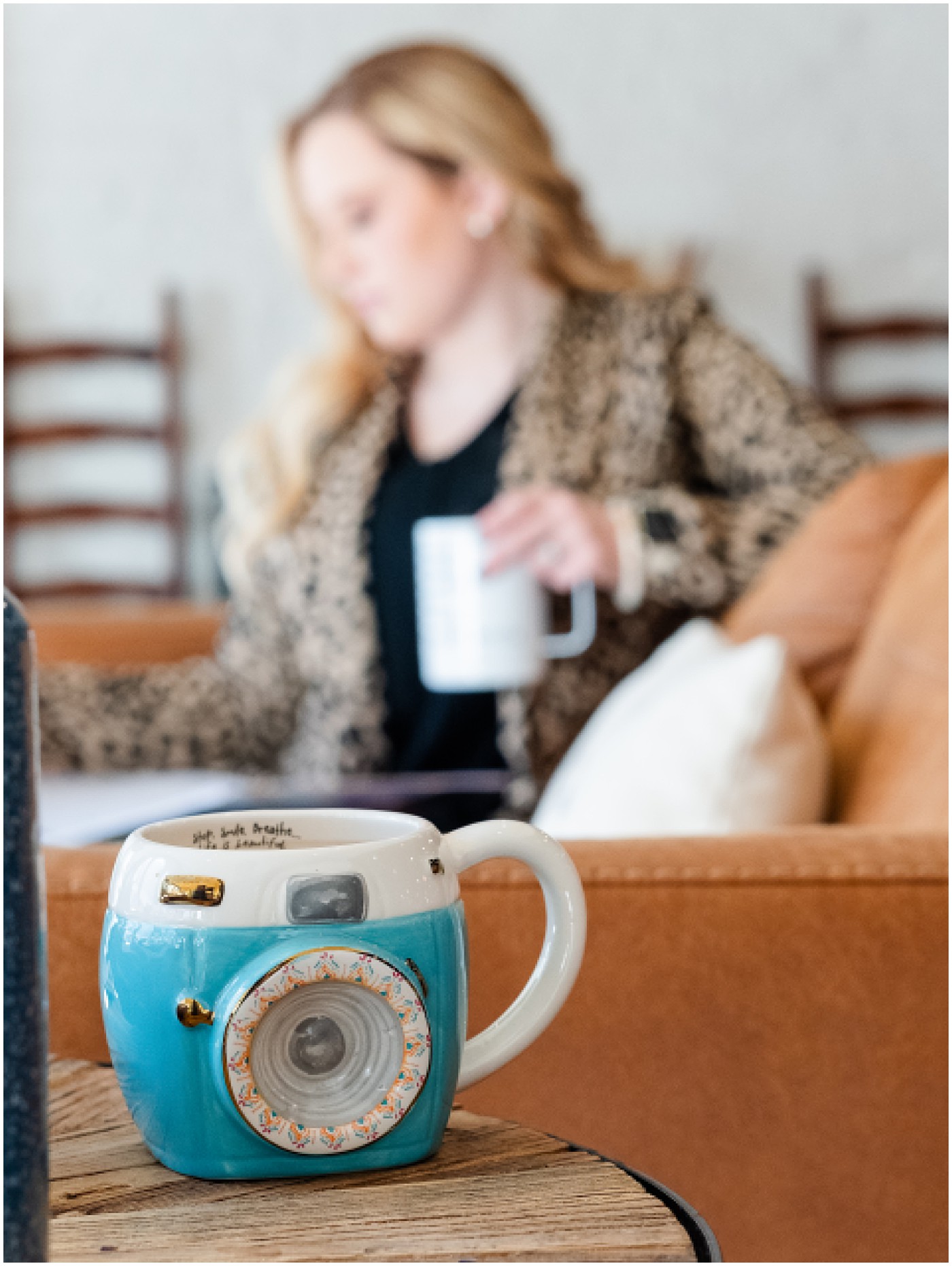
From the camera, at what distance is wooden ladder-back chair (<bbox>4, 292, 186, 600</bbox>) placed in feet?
9.00

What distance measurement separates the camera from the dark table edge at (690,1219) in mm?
319

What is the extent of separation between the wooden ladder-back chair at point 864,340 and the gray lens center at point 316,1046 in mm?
2466

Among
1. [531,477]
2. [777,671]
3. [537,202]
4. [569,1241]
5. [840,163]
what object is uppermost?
[840,163]

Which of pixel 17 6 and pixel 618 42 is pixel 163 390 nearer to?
pixel 17 6

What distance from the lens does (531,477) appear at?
136cm

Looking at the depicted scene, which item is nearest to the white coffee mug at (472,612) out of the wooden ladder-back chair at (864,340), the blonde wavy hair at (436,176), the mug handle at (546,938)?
the blonde wavy hair at (436,176)

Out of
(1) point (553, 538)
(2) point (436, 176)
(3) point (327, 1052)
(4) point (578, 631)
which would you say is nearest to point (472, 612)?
(1) point (553, 538)

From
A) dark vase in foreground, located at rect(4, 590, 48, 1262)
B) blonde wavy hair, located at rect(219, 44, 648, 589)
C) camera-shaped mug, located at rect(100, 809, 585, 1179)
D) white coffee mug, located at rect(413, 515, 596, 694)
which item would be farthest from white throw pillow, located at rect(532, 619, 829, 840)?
blonde wavy hair, located at rect(219, 44, 648, 589)

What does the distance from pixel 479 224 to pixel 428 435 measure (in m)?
0.24

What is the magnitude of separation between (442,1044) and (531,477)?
3.40 ft

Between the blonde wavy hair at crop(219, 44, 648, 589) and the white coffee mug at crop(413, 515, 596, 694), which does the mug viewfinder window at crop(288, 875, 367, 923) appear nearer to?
the white coffee mug at crop(413, 515, 596, 694)

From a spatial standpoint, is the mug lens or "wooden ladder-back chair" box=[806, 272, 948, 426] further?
"wooden ladder-back chair" box=[806, 272, 948, 426]

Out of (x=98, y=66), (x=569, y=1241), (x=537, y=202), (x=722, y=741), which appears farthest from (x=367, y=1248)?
(x=98, y=66)

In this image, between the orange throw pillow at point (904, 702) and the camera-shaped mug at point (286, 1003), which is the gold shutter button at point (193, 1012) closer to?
the camera-shaped mug at point (286, 1003)
